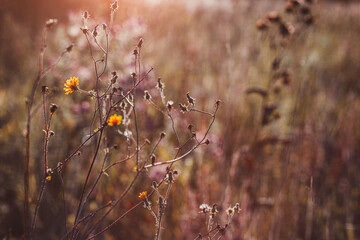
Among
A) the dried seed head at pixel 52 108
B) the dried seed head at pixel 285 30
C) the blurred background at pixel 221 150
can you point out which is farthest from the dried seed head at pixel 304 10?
the dried seed head at pixel 52 108

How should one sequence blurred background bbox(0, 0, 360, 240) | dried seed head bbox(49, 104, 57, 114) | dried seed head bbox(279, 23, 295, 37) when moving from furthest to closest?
dried seed head bbox(279, 23, 295, 37) < blurred background bbox(0, 0, 360, 240) < dried seed head bbox(49, 104, 57, 114)

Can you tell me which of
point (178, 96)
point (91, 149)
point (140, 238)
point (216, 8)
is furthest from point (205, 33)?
point (140, 238)

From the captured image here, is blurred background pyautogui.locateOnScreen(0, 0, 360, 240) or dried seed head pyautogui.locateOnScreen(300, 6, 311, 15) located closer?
blurred background pyautogui.locateOnScreen(0, 0, 360, 240)

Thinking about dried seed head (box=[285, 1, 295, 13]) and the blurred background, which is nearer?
the blurred background

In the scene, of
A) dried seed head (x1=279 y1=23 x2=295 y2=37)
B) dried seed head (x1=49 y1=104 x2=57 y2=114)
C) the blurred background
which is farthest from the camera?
dried seed head (x1=279 y1=23 x2=295 y2=37)

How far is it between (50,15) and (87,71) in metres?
3.35

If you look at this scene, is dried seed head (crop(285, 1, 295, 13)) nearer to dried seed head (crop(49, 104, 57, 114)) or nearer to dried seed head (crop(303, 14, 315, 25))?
dried seed head (crop(303, 14, 315, 25))

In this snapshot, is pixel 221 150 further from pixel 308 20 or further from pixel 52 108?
pixel 52 108

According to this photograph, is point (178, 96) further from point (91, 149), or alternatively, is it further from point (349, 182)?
point (349, 182)

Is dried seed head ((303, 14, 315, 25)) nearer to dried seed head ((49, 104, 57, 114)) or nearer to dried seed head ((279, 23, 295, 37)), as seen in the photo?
dried seed head ((279, 23, 295, 37))

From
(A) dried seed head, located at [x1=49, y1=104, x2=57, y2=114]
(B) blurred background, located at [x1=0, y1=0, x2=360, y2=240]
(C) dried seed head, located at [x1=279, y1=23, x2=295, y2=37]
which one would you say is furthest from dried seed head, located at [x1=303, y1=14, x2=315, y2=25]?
(A) dried seed head, located at [x1=49, y1=104, x2=57, y2=114]

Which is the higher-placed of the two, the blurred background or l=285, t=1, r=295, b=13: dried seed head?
l=285, t=1, r=295, b=13: dried seed head

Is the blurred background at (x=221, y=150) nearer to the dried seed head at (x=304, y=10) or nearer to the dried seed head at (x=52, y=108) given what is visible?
the dried seed head at (x=304, y=10)

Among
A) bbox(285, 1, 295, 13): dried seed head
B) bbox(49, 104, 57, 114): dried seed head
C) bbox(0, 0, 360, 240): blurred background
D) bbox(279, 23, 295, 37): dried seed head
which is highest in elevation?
bbox(285, 1, 295, 13): dried seed head
